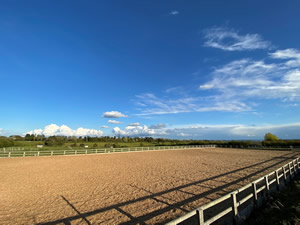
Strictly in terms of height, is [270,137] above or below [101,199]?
above

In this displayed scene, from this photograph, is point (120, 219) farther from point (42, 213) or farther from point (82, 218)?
point (42, 213)

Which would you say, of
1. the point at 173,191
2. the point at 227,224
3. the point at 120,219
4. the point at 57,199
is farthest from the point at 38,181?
the point at 227,224

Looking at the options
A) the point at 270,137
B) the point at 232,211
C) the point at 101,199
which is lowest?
the point at 101,199

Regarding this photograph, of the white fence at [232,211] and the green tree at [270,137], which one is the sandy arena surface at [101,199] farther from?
the green tree at [270,137]

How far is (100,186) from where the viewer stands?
32.5ft

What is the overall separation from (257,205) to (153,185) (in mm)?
5629

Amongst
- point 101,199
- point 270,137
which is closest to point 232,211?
point 101,199

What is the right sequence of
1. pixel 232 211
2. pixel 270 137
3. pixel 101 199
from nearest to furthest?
pixel 232 211
pixel 101 199
pixel 270 137

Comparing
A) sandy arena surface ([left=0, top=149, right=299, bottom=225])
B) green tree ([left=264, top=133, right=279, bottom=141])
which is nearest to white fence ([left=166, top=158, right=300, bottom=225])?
sandy arena surface ([left=0, top=149, right=299, bottom=225])

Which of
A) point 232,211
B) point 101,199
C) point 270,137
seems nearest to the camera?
point 232,211

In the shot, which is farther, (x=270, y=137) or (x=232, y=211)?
(x=270, y=137)

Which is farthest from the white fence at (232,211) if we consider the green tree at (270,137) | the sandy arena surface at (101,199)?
the green tree at (270,137)

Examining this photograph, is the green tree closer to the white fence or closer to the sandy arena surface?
the sandy arena surface

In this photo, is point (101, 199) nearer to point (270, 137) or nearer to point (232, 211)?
point (232, 211)
